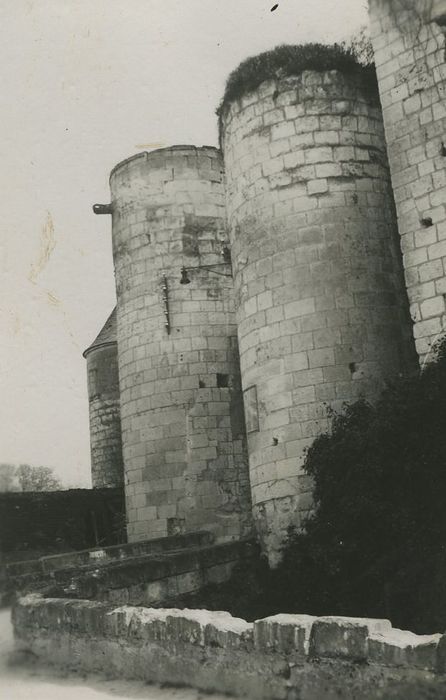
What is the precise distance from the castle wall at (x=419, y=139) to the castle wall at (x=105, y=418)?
1442 cm

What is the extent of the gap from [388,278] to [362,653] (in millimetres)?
7813

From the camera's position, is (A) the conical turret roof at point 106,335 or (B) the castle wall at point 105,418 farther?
(A) the conical turret roof at point 106,335

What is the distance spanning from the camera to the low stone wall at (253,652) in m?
4.17

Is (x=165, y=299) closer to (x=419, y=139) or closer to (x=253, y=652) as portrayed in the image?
(x=419, y=139)

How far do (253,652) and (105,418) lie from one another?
61.6 feet

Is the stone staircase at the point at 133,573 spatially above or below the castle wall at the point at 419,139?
below

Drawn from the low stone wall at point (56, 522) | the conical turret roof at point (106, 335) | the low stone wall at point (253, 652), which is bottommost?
the low stone wall at point (253, 652)

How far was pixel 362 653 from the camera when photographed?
4352mm

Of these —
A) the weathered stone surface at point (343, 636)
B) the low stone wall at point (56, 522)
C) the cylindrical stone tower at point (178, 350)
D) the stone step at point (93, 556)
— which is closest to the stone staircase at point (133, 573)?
the stone step at point (93, 556)

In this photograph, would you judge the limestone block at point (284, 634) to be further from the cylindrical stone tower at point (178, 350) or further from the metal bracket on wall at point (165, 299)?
the metal bracket on wall at point (165, 299)

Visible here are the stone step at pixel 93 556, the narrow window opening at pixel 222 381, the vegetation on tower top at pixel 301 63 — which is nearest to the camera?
the stone step at pixel 93 556

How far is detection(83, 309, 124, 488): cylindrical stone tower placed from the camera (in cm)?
2292

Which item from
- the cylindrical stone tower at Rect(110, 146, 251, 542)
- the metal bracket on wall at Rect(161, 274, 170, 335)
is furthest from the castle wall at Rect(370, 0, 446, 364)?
the metal bracket on wall at Rect(161, 274, 170, 335)

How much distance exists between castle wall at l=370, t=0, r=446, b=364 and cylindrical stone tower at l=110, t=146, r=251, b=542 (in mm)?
5408
